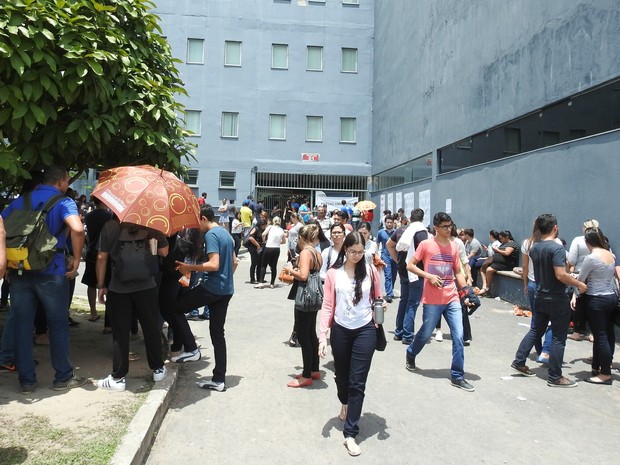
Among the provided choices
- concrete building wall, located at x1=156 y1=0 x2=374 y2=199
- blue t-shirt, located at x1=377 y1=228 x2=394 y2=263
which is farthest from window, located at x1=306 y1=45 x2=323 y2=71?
blue t-shirt, located at x1=377 y1=228 x2=394 y2=263

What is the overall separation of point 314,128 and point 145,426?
24.3 meters

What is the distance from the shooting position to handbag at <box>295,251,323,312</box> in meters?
5.74

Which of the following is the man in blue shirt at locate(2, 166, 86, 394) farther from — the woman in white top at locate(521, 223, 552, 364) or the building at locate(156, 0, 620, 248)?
the building at locate(156, 0, 620, 248)

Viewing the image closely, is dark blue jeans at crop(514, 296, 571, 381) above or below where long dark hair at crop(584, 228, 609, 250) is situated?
below

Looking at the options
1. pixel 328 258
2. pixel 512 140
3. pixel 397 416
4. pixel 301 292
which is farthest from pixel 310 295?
pixel 512 140

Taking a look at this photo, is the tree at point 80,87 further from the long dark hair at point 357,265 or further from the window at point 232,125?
the window at point 232,125

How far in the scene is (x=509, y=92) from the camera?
1242cm

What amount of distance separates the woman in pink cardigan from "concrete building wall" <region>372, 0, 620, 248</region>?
6.21 m

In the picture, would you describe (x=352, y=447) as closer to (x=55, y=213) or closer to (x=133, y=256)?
(x=133, y=256)

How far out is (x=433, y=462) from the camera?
417 cm

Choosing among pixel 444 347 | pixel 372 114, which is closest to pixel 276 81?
pixel 372 114

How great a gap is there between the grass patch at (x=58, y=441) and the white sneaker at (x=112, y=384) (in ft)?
1.97

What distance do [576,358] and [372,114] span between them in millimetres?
21593

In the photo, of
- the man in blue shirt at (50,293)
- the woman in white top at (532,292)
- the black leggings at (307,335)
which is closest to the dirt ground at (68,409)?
the man in blue shirt at (50,293)
